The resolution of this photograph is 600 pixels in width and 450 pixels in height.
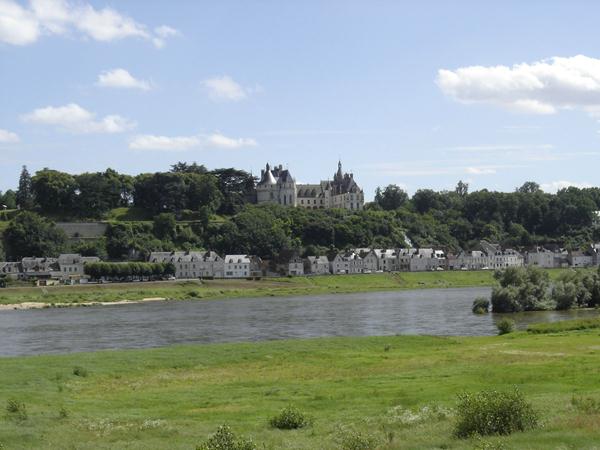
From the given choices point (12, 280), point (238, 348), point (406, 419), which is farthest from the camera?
point (12, 280)

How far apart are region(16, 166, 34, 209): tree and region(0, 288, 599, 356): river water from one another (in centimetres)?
8926

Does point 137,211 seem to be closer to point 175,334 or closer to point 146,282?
point 146,282

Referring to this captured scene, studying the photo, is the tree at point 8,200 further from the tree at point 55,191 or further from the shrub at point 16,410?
the shrub at point 16,410

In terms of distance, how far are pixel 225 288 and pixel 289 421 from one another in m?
96.0

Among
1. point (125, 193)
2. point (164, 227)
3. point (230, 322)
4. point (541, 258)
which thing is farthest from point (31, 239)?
point (541, 258)

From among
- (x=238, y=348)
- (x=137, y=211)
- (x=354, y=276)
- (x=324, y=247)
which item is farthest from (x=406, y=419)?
(x=137, y=211)

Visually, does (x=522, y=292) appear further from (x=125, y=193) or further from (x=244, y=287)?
(x=125, y=193)

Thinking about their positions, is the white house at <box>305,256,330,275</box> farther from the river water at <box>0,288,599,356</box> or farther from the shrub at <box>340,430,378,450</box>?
the shrub at <box>340,430,378,450</box>

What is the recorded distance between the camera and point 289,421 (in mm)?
21734

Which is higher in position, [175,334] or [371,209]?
[371,209]

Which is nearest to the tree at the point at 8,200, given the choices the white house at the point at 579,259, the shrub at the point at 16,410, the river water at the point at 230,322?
the river water at the point at 230,322

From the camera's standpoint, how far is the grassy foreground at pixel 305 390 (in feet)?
66.1

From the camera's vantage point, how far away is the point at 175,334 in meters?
57.7

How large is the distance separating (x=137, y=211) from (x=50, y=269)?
43.8 meters
